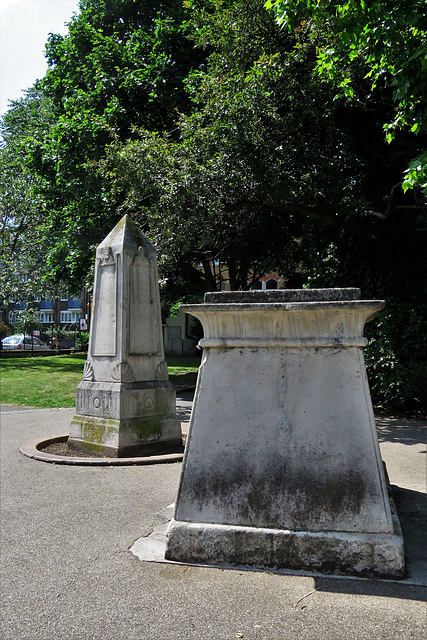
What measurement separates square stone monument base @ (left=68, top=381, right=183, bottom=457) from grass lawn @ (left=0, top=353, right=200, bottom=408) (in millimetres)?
6427

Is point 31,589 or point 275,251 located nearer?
point 31,589

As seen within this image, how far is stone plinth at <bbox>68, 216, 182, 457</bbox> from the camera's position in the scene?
7.16 meters

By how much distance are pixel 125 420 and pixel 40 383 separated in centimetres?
1156

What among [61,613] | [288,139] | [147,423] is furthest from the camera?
[288,139]

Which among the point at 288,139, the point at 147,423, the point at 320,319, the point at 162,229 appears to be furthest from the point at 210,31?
the point at 320,319

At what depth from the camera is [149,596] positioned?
2838mm

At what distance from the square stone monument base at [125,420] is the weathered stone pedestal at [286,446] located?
3.89 meters

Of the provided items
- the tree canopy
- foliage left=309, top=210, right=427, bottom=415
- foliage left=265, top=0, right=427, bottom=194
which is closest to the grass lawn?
the tree canopy

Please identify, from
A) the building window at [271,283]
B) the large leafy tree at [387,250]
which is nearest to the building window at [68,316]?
the building window at [271,283]

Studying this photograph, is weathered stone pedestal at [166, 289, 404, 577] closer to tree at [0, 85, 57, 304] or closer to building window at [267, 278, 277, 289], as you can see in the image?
tree at [0, 85, 57, 304]

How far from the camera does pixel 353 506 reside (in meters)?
3.02

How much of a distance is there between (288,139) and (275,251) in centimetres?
586

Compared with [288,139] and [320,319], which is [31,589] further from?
[288,139]

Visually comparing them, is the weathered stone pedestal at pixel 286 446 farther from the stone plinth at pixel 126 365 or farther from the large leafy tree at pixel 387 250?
the large leafy tree at pixel 387 250
